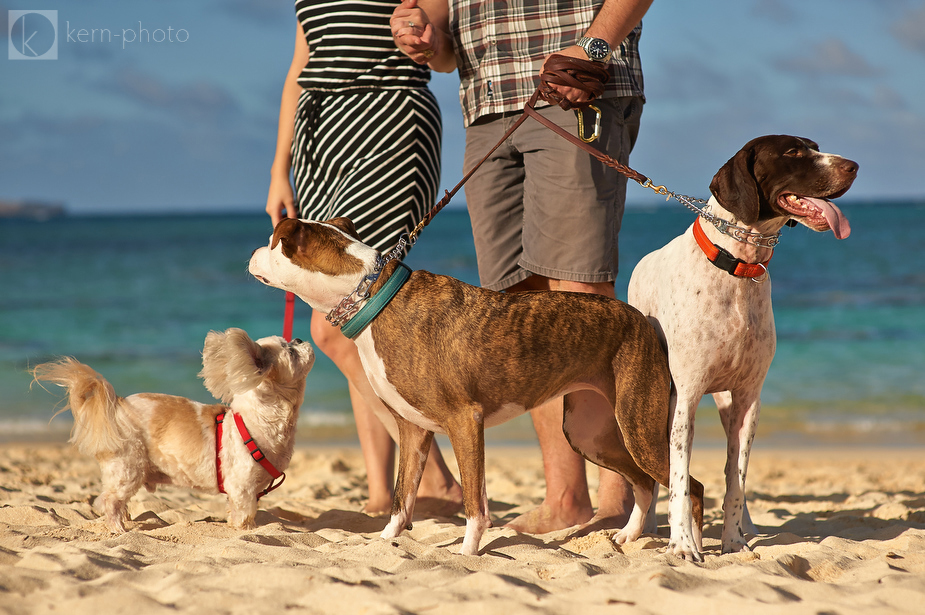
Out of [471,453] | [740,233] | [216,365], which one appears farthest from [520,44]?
[216,365]

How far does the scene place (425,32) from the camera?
12.2 ft

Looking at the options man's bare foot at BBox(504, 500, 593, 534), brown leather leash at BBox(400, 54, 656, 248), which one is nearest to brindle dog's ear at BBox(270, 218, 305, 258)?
brown leather leash at BBox(400, 54, 656, 248)

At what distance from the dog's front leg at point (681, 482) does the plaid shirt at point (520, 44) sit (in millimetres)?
1563

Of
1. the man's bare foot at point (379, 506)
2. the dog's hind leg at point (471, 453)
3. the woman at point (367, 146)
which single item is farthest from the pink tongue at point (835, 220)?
the man's bare foot at point (379, 506)

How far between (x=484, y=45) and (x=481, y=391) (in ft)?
6.27

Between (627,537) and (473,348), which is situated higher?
(473,348)

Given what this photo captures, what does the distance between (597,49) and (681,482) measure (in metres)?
1.91

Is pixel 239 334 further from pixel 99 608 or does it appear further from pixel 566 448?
pixel 566 448

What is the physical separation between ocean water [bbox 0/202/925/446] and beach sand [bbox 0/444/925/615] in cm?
116

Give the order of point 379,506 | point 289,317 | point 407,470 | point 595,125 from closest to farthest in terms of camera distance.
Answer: point 407,470 → point 595,125 → point 289,317 → point 379,506

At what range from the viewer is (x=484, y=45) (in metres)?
3.82

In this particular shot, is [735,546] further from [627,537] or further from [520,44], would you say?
[520,44]

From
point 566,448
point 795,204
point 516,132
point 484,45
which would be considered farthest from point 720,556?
point 484,45

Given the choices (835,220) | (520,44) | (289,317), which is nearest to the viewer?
(835,220)
